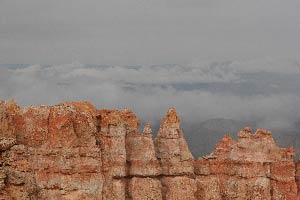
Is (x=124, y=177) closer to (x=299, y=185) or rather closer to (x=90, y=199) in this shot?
(x=90, y=199)

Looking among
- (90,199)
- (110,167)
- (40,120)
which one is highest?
(40,120)

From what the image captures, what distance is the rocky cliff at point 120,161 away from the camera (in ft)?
173

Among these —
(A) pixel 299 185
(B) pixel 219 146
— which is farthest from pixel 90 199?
(A) pixel 299 185

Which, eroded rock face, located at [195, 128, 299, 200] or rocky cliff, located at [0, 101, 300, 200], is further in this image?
eroded rock face, located at [195, 128, 299, 200]

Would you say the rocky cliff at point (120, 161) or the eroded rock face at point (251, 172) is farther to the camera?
the eroded rock face at point (251, 172)

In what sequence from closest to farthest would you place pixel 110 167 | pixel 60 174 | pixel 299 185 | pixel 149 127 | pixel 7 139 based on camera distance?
pixel 7 139 → pixel 60 174 → pixel 110 167 → pixel 149 127 → pixel 299 185

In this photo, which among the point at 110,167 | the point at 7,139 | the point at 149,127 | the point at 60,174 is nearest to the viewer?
the point at 7,139

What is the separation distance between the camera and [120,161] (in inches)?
2363

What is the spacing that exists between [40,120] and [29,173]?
6.23 m

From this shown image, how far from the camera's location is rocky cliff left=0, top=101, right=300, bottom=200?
52.8 metres

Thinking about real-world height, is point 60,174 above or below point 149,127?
below

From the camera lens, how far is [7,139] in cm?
4831

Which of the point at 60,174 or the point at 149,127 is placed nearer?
the point at 60,174

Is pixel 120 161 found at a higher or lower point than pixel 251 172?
higher
